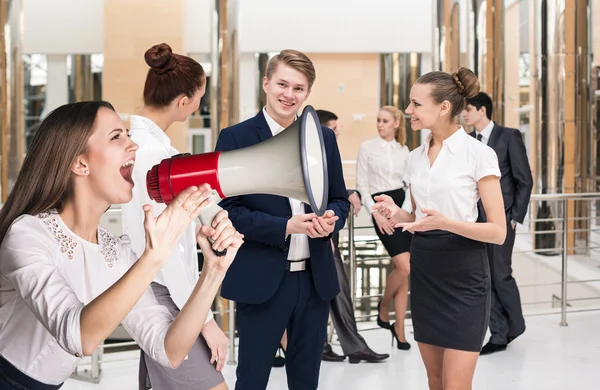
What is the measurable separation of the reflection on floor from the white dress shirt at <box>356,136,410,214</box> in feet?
3.26

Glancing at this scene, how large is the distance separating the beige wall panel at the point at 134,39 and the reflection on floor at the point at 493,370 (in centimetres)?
398

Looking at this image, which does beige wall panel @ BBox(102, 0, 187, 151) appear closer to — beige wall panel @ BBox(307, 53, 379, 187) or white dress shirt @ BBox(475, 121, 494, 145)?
beige wall panel @ BBox(307, 53, 379, 187)

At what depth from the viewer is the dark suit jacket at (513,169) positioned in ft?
14.1

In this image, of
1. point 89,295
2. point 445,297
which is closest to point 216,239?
point 89,295

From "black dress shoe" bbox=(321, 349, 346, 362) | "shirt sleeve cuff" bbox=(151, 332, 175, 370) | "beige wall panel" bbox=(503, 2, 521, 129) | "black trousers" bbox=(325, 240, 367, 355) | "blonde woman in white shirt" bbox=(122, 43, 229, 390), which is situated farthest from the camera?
"beige wall panel" bbox=(503, 2, 521, 129)

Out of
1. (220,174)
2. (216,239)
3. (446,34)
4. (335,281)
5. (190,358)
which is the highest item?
(446,34)

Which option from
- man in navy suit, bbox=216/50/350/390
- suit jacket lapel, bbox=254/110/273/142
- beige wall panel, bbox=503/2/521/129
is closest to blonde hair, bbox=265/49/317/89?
man in navy suit, bbox=216/50/350/390

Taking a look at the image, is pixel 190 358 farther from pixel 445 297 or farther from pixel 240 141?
pixel 445 297

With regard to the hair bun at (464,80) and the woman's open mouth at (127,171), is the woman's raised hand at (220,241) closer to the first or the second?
the woman's open mouth at (127,171)

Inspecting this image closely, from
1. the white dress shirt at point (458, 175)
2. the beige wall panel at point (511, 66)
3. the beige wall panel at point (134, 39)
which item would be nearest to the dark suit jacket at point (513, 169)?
the white dress shirt at point (458, 175)

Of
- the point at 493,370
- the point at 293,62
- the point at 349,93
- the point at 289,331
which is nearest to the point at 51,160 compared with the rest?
the point at 293,62

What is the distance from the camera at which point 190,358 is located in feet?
6.55

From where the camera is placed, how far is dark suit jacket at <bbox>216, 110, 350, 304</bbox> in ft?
7.41

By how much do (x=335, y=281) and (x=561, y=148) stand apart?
5.47m
